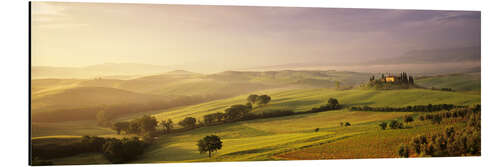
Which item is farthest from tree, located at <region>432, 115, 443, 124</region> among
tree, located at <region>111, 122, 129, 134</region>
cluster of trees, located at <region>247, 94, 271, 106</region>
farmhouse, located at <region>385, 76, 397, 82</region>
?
tree, located at <region>111, 122, 129, 134</region>

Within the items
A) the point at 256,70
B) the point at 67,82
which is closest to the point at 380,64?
the point at 256,70

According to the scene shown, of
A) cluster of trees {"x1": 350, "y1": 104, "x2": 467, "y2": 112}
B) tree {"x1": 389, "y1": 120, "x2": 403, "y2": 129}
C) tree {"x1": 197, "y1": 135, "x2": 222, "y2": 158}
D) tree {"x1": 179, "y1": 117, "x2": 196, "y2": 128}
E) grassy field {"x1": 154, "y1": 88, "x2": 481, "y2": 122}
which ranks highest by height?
grassy field {"x1": 154, "y1": 88, "x2": 481, "y2": 122}

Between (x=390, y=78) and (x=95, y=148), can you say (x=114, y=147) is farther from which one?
(x=390, y=78)

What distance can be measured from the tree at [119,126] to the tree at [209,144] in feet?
5.23

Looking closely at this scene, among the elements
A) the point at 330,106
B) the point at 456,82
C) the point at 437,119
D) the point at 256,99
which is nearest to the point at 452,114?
the point at 437,119

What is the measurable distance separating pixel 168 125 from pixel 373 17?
5.33 m

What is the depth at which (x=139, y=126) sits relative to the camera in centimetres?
805

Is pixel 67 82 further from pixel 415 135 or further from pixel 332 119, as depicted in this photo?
pixel 415 135

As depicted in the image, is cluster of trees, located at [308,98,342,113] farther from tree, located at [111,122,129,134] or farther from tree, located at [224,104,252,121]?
tree, located at [111,122,129,134]

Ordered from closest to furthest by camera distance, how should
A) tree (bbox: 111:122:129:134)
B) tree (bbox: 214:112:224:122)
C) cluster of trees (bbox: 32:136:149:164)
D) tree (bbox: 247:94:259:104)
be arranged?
cluster of trees (bbox: 32:136:149:164), tree (bbox: 111:122:129:134), tree (bbox: 214:112:224:122), tree (bbox: 247:94:259:104)

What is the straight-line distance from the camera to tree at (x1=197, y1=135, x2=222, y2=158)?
7954mm

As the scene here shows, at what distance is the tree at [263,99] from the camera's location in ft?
27.9

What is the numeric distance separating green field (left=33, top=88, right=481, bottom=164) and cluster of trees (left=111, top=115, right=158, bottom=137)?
0.65ft

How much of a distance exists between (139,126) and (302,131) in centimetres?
360
